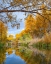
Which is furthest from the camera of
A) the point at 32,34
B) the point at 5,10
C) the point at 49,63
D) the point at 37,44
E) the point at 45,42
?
the point at 32,34

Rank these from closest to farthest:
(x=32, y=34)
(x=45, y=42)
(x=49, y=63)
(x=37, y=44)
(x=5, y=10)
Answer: (x=5, y=10) → (x=49, y=63) → (x=45, y=42) → (x=37, y=44) → (x=32, y=34)

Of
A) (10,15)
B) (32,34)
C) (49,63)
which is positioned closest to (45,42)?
(32,34)

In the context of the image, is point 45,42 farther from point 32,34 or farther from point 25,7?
point 25,7

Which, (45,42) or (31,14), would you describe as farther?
(45,42)

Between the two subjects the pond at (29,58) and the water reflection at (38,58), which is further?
the pond at (29,58)

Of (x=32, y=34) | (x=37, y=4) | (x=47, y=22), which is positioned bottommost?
(x=32, y=34)

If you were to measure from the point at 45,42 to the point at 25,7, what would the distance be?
1145 inches

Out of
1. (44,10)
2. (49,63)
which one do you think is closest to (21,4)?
(44,10)

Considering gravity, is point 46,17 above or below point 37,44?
above

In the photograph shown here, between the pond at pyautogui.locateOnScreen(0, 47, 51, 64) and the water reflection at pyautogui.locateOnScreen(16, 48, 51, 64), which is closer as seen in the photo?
the water reflection at pyautogui.locateOnScreen(16, 48, 51, 64)

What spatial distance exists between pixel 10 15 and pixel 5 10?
1.84ft

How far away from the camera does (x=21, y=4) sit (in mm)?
10977

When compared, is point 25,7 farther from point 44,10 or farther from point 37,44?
point 37,44

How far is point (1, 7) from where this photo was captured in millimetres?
11156
